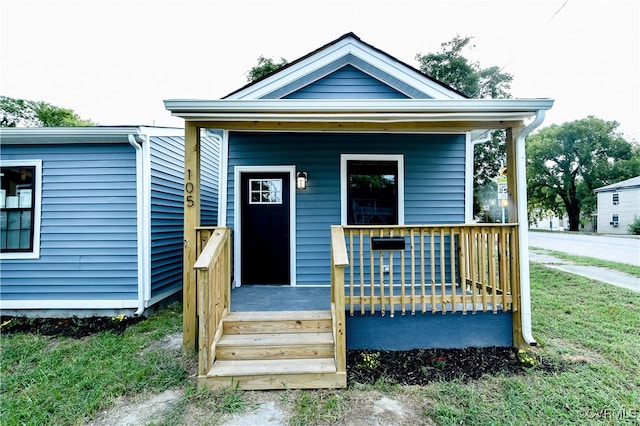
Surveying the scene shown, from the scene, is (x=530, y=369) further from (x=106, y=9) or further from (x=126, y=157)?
(x=106, y=9)

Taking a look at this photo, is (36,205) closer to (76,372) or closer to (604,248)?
(76,372)

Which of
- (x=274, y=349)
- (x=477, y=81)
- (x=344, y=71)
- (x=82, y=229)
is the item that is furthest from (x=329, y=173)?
(x=477, y=81)

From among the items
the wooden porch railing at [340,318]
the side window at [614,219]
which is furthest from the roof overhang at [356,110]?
the side window at [614,219]

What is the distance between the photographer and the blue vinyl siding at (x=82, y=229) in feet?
15.0

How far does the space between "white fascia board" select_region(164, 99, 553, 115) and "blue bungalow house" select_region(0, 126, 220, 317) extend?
7.15ft

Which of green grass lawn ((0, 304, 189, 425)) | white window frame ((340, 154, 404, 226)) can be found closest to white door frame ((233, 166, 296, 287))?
white window frame ((340, 154, 404, 226))

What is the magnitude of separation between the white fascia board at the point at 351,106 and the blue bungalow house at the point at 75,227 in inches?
85.8

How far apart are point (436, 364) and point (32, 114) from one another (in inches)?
1167

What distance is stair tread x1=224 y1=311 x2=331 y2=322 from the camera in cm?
309

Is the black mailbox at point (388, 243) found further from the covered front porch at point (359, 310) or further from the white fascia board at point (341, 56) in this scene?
the white fascia board at point (341, 56)

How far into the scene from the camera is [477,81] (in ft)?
43.1

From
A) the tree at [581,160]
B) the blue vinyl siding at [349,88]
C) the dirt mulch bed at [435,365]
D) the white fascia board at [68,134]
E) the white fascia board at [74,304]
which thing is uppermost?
the tree at [581,160]

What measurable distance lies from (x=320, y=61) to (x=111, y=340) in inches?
188

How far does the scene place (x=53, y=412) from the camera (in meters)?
2.36
